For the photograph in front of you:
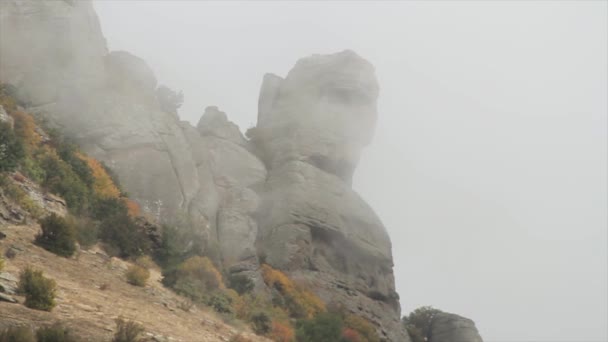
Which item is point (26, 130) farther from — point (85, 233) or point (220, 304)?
point (220, 304)

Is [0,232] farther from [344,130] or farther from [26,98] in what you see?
[344,130]

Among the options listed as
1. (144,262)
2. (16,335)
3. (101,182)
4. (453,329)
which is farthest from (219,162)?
(16,335)

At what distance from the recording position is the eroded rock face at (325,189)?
3775 cm

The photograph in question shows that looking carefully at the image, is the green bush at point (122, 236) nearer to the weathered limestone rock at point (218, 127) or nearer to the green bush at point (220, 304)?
the green bush at point (220, 304)

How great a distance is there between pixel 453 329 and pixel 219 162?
23727mm

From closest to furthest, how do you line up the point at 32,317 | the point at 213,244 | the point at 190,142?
the point at 32,317 < the point at 213,244 < the point at 190,142

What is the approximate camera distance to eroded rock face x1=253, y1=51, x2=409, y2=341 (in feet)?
124

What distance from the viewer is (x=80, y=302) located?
1140 centimetres

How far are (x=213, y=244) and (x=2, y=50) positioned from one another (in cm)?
1691

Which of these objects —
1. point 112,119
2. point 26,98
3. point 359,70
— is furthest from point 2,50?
point 359,70

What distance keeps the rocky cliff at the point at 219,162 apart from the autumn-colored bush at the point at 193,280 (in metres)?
5.77

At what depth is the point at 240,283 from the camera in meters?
26.2

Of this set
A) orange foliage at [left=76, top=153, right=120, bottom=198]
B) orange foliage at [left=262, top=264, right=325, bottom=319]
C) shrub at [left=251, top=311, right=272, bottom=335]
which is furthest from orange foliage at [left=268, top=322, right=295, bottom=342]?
orange foliage at [left=76, top=153, right=120, bottom=198]

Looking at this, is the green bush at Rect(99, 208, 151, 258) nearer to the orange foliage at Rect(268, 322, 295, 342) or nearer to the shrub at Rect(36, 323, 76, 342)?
the orange foliage at Rect(268, 322, 295, 342)
